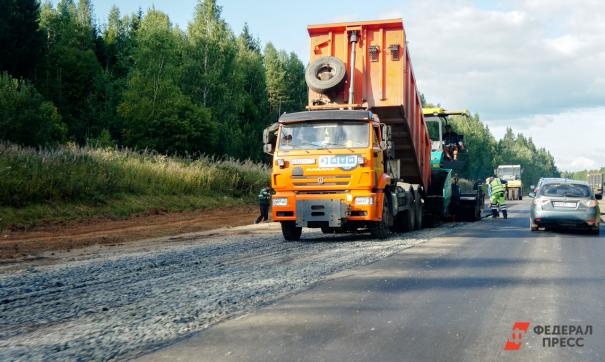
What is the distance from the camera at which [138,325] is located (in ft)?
17.7

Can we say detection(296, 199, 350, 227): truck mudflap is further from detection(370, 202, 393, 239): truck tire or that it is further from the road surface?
the road surface

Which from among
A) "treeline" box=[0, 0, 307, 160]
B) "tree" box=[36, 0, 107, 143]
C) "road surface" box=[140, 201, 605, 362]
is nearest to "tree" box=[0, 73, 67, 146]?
"treeline" box=[0, 0, 307, 160]

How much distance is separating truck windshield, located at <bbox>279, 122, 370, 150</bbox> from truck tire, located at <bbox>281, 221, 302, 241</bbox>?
182 cm

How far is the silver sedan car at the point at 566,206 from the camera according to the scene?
15594 millimetres

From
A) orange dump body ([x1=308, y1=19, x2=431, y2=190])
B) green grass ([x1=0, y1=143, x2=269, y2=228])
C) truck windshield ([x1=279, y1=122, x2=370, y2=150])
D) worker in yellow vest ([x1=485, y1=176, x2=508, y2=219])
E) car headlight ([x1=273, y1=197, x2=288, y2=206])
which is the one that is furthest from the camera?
worker in yellow vest ([x1=485, y1=176, x2=508, y2=219])

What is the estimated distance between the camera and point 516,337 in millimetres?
5141

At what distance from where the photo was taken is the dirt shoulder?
12719 millimetres

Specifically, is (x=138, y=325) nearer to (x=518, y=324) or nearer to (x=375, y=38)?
(x=518, y=324)

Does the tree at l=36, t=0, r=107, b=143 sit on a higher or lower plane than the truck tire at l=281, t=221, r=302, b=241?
higher

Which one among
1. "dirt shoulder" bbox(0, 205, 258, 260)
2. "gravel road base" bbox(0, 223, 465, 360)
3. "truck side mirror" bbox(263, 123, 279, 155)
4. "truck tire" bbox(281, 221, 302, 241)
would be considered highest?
"truck side mirror" bbox(263, 123, 279, 155)

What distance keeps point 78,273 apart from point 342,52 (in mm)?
8604

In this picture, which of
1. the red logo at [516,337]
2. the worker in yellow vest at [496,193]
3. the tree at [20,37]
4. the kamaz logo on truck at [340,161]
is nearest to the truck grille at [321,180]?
the kamaz logo on truck at [340,161]

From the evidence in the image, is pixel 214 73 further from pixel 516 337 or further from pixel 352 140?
pixel 516 337

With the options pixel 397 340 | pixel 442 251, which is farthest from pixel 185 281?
pixel 442 251
